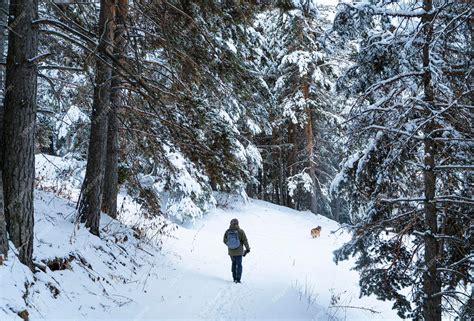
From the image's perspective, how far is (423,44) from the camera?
5.77m

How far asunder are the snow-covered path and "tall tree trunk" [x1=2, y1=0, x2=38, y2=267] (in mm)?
2106

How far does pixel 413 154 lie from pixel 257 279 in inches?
211

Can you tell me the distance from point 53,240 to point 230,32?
545 centimetres

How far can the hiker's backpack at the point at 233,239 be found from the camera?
31.1 ft

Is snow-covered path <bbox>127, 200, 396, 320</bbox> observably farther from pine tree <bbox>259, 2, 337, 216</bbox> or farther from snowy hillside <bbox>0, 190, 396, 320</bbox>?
pine tree <bbox>259, 2, 337, 216</bbox>

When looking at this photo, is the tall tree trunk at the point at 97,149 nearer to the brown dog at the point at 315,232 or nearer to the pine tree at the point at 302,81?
the brown dog at the point at 315,232

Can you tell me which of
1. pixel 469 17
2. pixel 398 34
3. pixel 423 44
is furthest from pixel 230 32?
pixel 469 17

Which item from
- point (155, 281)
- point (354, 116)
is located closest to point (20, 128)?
point (155, 281)

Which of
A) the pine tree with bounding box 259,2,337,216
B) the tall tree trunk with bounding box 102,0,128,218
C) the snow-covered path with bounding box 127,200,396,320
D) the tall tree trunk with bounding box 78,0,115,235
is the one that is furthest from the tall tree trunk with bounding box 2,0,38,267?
the pine tree with bounding box 259,2,337,216

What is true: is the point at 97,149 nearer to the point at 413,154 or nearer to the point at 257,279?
the point at 257,279

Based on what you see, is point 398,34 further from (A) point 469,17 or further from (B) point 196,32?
(B) point 196,32

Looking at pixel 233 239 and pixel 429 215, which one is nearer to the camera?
pixel 429 215

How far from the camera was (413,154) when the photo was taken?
638 centimetres

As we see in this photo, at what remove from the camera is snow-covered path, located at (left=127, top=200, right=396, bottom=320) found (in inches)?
262
